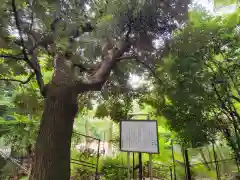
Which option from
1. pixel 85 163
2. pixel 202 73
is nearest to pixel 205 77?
pixel 202 73

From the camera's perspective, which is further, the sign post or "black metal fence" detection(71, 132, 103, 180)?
"black metal fence" detection(71, 132, 103, 180)

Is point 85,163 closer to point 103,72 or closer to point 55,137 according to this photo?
point 55,137

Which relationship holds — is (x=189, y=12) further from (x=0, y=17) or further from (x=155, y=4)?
(x=0, y=17)

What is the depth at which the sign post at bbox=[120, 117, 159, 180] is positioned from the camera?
2.93 meters

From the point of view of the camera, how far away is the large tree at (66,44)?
1.79 metres

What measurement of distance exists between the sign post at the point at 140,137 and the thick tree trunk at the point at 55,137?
1048 millimetres

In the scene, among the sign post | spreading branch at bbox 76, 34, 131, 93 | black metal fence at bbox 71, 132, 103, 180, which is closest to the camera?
the sign post

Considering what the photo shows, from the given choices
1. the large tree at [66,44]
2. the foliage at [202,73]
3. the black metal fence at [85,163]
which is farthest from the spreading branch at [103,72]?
the black metal fence at [85,163]

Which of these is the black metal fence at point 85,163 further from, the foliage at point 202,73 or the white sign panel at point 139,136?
the foliage at point 202,73

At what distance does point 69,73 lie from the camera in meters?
3.13

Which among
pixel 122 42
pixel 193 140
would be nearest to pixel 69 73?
pixel 122 42

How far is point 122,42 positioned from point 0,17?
281 cm

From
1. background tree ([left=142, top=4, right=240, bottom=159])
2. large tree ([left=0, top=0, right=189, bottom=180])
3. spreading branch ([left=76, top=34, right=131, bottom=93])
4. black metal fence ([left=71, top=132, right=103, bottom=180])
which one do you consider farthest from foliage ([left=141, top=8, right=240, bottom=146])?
black metal fence ([left=71, top=132, right=103, bottom=180])

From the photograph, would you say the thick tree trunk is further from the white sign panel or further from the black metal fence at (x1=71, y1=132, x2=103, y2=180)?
the black metal fence at (x1=71, y1=132, x2=103, y2=180)
